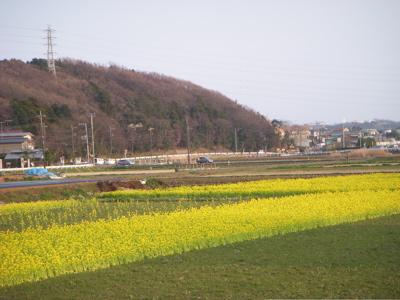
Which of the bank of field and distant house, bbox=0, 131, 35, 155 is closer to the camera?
the bank of field

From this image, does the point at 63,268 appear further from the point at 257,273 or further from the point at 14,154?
the point at 14,154

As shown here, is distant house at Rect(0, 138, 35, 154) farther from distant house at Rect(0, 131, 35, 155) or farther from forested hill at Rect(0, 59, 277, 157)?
forested hill at Rect(0, 59, 277, 157)

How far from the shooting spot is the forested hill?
276 ft

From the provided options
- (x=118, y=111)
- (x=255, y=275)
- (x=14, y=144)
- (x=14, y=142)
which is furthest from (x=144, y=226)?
(x=118, y=111)

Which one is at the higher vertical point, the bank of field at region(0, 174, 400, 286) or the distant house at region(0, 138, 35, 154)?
the distant house at region(0, 138, 35, 154)

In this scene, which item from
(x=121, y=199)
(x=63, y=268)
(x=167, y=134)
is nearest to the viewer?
(x=63, y=268)

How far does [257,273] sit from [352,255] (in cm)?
→ 263

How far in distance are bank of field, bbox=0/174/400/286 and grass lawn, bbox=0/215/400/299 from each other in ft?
1.50

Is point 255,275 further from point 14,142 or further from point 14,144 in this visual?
point 14,144

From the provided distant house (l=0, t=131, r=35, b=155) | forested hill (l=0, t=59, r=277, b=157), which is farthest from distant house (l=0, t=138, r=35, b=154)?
forested hill (l=0, t=59, r=277, b=157)

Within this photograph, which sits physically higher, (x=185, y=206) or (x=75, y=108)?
(x=75, y=108)

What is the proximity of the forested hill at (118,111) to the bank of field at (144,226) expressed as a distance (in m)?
50.1

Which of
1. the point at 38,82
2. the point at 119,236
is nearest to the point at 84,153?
the point at 38,82

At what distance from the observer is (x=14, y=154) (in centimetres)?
7231
